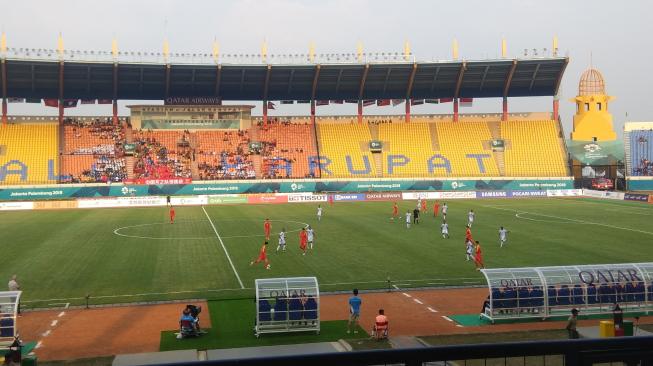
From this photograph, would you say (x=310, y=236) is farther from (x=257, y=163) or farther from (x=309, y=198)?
(x=257, y=163)

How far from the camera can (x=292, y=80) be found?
80.5 metres

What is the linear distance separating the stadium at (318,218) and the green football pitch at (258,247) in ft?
0.77

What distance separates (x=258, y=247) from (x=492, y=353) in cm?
3291

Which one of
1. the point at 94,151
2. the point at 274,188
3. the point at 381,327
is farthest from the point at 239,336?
the point at 94,151

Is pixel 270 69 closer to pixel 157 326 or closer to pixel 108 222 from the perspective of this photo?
pixel 108 222

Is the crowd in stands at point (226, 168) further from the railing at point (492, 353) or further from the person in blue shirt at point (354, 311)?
the railing at point (492, 353)

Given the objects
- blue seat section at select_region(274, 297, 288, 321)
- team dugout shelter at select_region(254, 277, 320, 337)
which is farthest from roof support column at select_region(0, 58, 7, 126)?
blue seat section at select_region(274, 297, 288, 321)

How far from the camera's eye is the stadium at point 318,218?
18547 millimetres

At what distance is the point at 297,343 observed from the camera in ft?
59.2

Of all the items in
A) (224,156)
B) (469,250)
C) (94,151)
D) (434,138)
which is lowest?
(469,250)

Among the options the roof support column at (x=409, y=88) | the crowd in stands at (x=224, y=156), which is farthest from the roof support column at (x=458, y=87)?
the crowd in stands at (x=224, y=156)

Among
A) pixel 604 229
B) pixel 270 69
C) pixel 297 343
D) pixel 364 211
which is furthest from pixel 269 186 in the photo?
pixel 297 343

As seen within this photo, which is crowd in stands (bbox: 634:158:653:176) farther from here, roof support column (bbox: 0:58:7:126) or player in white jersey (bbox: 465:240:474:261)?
roof support column (bbox: 0:58:7:126)

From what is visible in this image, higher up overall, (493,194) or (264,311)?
(493,194)
